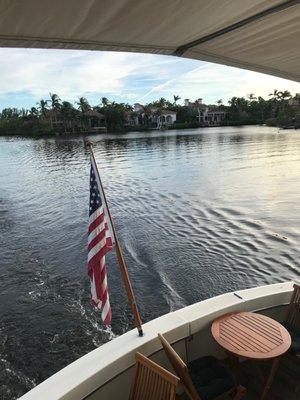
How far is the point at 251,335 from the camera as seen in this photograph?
3.93 meters

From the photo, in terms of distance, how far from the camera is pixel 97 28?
239 centimetres

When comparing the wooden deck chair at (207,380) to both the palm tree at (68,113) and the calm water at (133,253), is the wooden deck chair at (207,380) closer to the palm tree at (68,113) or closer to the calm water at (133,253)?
the calm water at (133,253)

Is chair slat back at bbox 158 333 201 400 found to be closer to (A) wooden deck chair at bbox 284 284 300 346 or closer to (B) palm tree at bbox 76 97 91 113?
(A) wooden deck chair at bbox 284 284 300 346

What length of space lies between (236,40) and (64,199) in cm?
2031

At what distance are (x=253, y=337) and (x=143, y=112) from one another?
130 meters

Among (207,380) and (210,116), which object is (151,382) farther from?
(210,116)

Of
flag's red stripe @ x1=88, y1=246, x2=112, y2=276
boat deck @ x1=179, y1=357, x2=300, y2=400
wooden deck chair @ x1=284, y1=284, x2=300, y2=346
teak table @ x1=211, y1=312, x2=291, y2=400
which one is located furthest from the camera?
wooden deck chair @ x1=284, y1=284, x2=300, y2=346

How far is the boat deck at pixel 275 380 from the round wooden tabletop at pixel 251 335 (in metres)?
0.42

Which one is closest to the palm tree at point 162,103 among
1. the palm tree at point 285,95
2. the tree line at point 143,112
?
the tree line at point 143,112

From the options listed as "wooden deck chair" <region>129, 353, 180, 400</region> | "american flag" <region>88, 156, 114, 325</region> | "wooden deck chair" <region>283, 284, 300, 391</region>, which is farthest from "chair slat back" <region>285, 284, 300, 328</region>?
"american flag" <region>88, 156, 114, 325</region>

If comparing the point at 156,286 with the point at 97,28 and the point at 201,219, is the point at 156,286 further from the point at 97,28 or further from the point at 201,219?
the point at 97,28

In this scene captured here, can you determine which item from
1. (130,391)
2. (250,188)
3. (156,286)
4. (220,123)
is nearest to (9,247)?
(156,286)

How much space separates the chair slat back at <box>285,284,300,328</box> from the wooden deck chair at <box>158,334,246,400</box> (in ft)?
3.77

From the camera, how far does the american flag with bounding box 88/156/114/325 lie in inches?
142
